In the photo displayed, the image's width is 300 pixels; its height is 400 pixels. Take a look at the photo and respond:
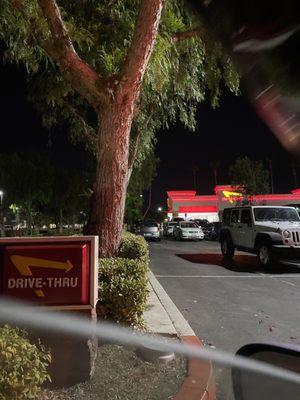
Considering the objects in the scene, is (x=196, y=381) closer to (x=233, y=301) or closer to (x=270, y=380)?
(x=270, y=380)

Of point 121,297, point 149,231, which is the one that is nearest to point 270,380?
point 121,297

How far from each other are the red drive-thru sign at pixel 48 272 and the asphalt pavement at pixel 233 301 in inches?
62.7

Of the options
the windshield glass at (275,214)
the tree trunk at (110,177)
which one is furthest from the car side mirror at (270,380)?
the windshield glass at (275,214)

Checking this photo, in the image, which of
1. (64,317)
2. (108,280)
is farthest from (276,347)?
(108,280)

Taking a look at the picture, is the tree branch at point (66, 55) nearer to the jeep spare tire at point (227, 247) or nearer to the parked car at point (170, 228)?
the jeep spare tire at point (227, 247)

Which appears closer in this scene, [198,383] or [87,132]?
[198,383]

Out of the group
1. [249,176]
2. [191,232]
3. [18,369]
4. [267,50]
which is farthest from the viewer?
[249,176]

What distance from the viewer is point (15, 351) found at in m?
3.25

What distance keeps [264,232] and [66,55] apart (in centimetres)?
868

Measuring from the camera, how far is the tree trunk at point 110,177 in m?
7.57

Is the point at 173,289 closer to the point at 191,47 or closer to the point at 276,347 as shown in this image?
the point at 191,47

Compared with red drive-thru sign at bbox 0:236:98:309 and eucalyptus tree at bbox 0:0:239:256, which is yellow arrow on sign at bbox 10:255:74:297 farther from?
eucalyptus tree at bbox 0:0:239:256

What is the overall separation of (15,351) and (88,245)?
4.60ft

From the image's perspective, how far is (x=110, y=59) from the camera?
9367 millimetres
